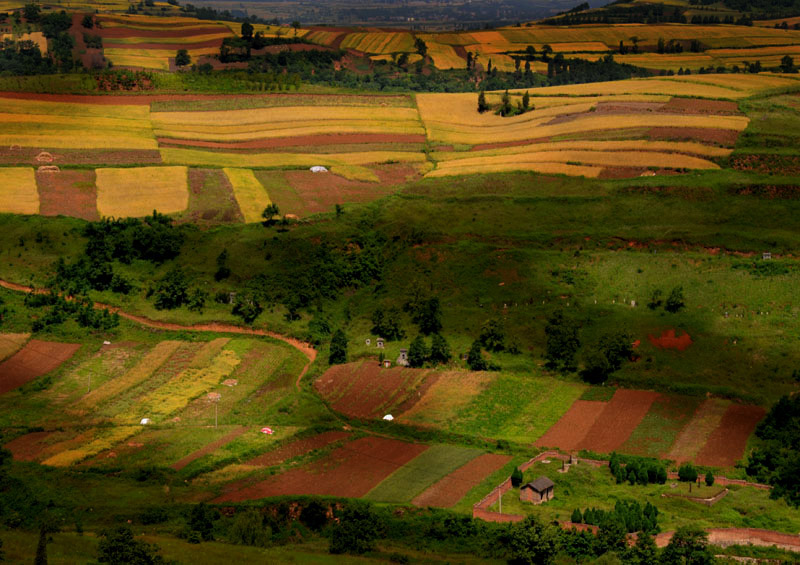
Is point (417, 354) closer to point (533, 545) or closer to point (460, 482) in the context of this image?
point (460, 482)

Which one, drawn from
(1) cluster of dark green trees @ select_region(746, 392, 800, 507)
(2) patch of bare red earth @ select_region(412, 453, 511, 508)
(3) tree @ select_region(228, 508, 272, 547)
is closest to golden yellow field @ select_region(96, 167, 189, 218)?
(2) patch of bare red earth @ select_region(412, 453, 511, 508)

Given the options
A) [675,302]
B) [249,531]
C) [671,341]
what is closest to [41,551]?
[249,531]

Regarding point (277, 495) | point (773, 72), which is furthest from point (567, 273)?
point (773, 72)

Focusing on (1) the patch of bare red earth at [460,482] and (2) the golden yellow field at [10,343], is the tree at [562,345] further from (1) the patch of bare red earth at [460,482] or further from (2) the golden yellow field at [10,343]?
(2) the golden yellow field at [10,343]

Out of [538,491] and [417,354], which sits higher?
[417,354]

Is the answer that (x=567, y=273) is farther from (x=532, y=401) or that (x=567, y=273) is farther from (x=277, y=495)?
(x=277, y=495)
